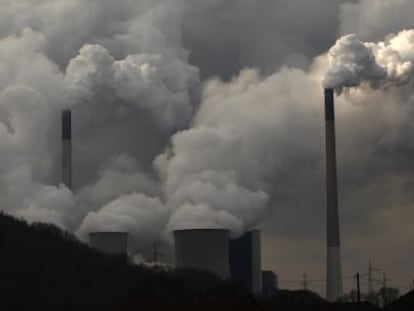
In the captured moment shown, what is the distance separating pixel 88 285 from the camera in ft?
281

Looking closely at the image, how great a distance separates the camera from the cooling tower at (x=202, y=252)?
88375 millimetres

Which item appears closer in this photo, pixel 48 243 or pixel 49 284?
pixel 49 284

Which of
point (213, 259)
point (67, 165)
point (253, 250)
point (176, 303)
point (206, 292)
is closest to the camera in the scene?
point (176, 303)

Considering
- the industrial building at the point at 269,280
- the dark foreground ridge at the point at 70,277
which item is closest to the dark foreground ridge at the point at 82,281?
the dark foreground ridge at the point at 70,277

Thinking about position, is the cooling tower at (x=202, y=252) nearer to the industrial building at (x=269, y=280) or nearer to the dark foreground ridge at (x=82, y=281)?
the dark foreground ridge at (x=82, y=281)

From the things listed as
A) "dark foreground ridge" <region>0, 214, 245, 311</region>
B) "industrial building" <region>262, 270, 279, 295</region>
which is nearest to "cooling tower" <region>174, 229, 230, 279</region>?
"dark foreground ridge" <region>0, 214, 245, 311</region>

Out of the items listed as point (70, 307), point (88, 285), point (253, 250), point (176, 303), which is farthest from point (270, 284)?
point (176, 303)

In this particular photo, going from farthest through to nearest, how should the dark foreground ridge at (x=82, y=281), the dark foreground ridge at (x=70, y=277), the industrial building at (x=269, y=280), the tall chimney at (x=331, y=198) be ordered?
1. the industrial building at (x=269, y=280)
2. the tall chimney at (x=331, y=198)
3. the dark foreground ridge at (x=70, y=277)
4. the dark foreground ridge at (x=82, y=281)

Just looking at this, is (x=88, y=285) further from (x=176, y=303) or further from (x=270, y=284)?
(x=270, y=284)

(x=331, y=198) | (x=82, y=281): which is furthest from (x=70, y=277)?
(x=331, y=198)

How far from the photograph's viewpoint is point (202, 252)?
89.8 meters

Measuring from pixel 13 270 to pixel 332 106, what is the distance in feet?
110

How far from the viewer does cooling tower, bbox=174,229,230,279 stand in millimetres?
88375

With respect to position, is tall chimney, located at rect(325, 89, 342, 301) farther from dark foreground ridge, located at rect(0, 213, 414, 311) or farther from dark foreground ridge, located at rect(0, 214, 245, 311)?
dark foreground ridge, located at rect(0, 214, 245, 311)
